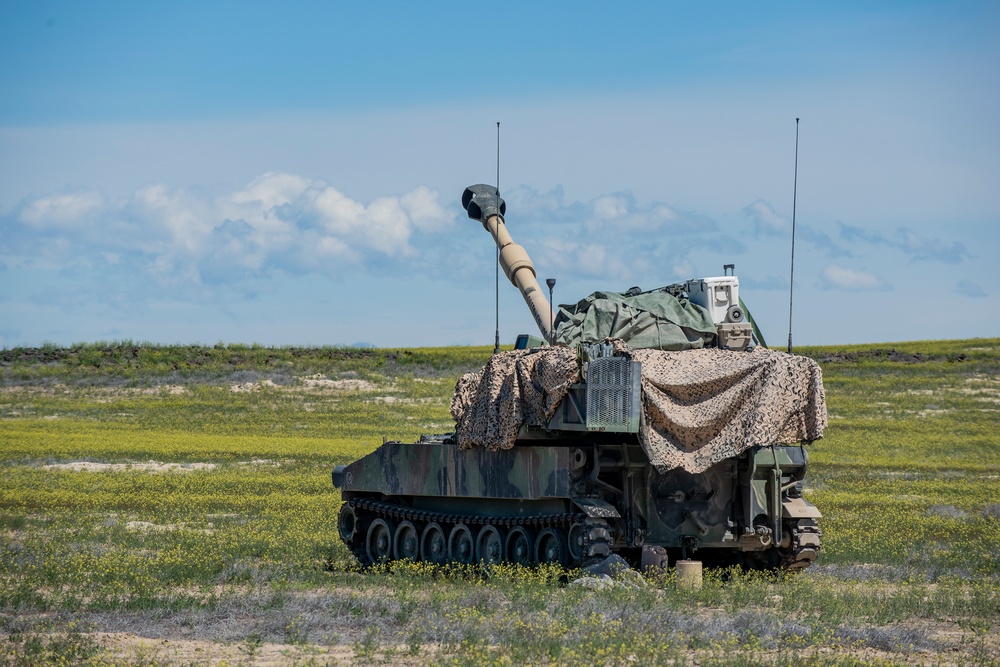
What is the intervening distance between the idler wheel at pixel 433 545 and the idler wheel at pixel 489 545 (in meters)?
0.79

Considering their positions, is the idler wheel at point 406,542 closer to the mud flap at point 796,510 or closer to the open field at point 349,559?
the open field at point 349,559

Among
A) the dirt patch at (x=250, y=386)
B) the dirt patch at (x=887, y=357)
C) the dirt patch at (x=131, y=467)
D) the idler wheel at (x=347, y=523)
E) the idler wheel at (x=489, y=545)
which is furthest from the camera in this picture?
the dirt patch at (x=887, y=357)

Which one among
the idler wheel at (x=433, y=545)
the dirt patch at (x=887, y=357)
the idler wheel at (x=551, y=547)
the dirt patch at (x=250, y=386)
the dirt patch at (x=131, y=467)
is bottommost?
the dirt patch at (x=131, y=467)

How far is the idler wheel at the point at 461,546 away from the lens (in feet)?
67.5

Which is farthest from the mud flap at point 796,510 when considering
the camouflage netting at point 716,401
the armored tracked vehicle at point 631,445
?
the camouflage netting at point 716,401

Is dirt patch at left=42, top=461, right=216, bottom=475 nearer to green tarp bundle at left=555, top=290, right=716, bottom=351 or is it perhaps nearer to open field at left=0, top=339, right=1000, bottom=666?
open field at left=0, top=339, right=1000, bottom=666

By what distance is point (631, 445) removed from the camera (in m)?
18.5

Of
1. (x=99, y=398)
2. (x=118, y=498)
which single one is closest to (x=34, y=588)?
(x=118, y=498)

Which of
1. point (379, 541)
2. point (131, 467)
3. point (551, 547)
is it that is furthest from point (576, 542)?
point (131, 467)

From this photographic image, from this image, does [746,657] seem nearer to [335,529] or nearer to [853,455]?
[335,529]

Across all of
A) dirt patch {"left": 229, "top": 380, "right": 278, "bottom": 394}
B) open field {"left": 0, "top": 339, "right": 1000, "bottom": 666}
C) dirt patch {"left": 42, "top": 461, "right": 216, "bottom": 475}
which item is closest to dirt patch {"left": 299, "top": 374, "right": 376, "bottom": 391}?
open field {"left": 0, "top": 339, "right": 1000, "bottom": 666}

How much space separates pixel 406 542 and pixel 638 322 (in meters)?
5.34

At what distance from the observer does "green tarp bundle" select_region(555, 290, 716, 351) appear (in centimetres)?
1973

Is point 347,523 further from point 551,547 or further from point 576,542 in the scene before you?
point 576,542
